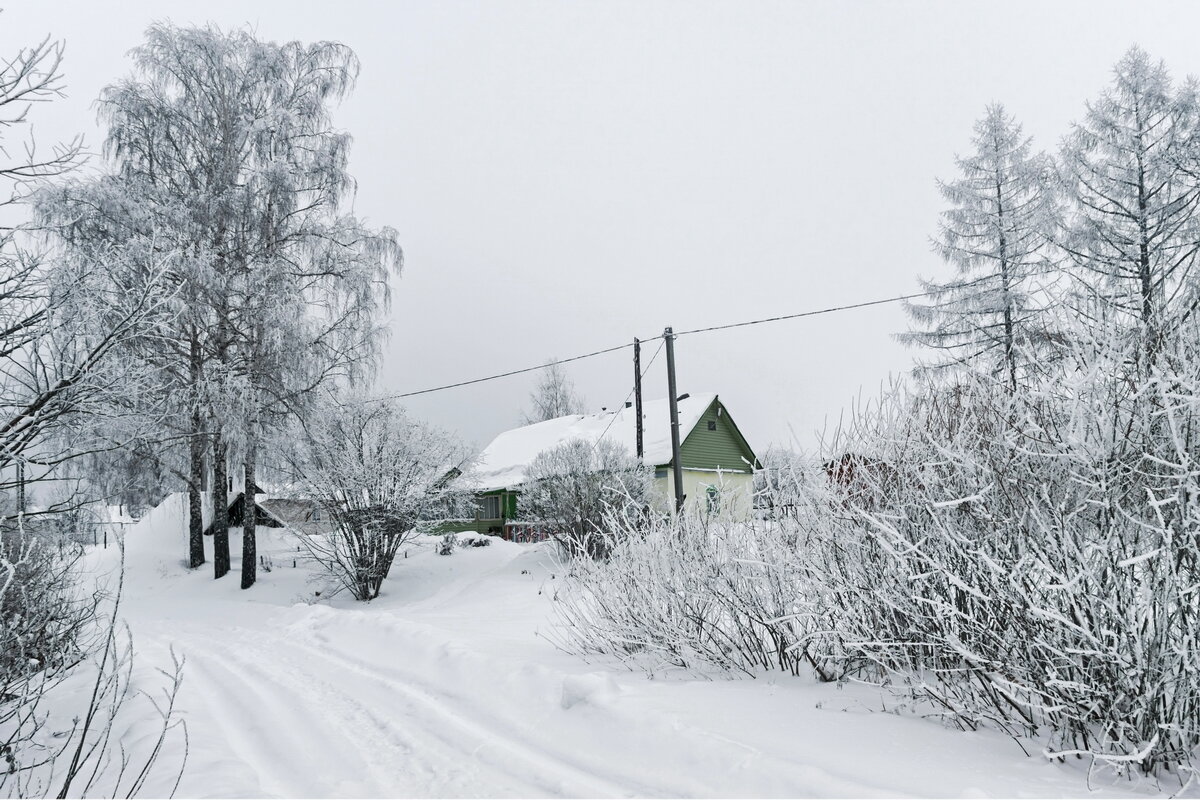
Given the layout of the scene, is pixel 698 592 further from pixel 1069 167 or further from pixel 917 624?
pixel 1069 167

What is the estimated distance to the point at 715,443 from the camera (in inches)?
1193

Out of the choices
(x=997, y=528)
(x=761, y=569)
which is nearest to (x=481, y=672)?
(x=761, y=569)

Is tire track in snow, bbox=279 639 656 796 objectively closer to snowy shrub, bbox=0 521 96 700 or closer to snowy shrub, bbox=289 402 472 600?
snowy shrub, bbox=0 521 96 700

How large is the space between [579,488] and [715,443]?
50.8 ft

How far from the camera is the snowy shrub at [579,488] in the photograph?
50.3 feet

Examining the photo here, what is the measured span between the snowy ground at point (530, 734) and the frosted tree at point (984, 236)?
54.5 feet

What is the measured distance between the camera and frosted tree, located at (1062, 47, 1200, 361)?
1538cm

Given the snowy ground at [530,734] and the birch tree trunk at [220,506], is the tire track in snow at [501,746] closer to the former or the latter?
the snowy ground at [530,734]

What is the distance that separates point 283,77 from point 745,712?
18305 mm

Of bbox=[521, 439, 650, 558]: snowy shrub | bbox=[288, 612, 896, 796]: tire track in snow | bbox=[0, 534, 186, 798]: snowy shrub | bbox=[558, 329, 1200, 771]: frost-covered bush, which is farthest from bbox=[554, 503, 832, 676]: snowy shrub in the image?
bbox=[521, 439, 650, 558]: snowy shrub

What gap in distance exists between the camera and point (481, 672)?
21.2 ft

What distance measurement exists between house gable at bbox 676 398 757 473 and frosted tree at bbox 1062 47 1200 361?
48.7 ft

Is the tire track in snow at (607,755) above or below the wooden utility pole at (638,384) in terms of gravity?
below

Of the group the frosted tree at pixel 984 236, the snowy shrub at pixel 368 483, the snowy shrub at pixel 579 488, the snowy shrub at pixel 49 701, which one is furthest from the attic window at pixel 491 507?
the snowy shrub at pixel 49 701
